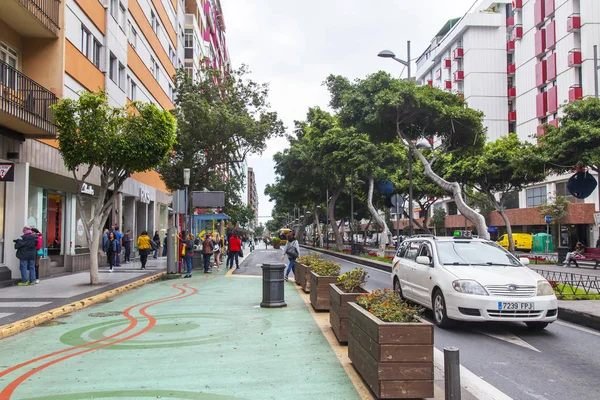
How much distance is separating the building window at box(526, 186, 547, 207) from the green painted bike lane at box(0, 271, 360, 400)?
37.2m

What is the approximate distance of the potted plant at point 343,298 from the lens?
6781 millimetres

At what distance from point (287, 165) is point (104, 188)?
25262mm

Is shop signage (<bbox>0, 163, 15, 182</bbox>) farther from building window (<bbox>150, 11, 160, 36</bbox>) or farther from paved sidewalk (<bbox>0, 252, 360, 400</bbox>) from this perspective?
building window (<bbox>150, 11, 160, 36</bbox>)

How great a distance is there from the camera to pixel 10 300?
37.0ft

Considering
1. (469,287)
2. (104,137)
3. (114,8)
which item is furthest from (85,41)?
(469,287)

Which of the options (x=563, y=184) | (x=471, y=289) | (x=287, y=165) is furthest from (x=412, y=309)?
(x=563, y=184)

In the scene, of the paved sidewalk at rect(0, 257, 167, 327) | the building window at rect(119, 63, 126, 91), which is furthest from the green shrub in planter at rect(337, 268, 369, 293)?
the building window at rect(119, 63, 126, 91)

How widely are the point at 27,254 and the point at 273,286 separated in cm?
783

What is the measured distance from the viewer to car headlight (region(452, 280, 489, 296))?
25.5ft

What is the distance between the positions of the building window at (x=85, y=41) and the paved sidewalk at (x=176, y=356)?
13515mm

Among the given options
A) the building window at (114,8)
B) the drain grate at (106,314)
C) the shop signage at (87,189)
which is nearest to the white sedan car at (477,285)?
the drain grate at (106,314)

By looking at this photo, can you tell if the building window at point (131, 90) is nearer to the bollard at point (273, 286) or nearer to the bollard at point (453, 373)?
the bollard at point (273, 286)

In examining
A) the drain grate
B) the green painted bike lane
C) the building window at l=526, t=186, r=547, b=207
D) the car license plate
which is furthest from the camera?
the building window at l=526, t=186, r=547, b=207

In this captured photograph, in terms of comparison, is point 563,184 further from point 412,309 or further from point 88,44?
point 412,309
